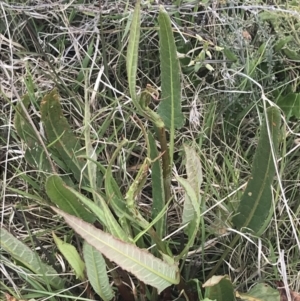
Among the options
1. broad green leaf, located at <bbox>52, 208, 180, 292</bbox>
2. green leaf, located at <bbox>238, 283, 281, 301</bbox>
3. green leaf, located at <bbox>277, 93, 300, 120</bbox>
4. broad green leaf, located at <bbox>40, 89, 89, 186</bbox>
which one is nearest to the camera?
broad green leaf, located at <bbox>52, 208, 180, 292</bbox>

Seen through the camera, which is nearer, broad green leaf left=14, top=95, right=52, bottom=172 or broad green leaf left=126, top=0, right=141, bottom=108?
broad green leaf left=126, top=0, right=141, bottom=108

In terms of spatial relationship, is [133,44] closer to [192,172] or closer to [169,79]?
[169,79]

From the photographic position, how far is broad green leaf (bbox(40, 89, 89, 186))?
0.90m

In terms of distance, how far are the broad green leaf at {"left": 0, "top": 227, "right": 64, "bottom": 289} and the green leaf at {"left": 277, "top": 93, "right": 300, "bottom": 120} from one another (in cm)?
54

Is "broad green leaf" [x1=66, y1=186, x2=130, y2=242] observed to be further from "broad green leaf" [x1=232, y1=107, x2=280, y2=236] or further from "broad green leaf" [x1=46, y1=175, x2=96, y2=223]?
"broad green leaf" [x1=232, y1=107, x2=280, y2=236]

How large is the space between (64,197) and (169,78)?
0.26m

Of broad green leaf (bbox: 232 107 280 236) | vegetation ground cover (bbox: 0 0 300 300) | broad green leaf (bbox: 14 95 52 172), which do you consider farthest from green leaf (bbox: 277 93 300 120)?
broad green leaf (bbox: 14 95 52 172)

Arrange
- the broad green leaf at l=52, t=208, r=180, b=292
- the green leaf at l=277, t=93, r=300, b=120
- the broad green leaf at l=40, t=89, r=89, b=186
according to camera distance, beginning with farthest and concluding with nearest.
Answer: the green leaf at l=277, t=93, r=300, b=120 < the broad green leaf at l=40, t=89, r=89, b=186 < the broad green leaf at l=52, t=208, r=180, b=292

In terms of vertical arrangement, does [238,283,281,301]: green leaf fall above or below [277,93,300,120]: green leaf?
below

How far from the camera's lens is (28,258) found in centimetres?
85

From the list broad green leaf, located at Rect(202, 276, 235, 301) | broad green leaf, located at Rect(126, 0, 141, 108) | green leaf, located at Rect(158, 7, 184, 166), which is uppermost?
broad green leaf, located at Rect(126, 0, 141, 108)

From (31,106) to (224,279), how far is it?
52 cm

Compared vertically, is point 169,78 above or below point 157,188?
above

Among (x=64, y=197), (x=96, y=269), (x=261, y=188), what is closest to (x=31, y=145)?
(x=64, y=197)
